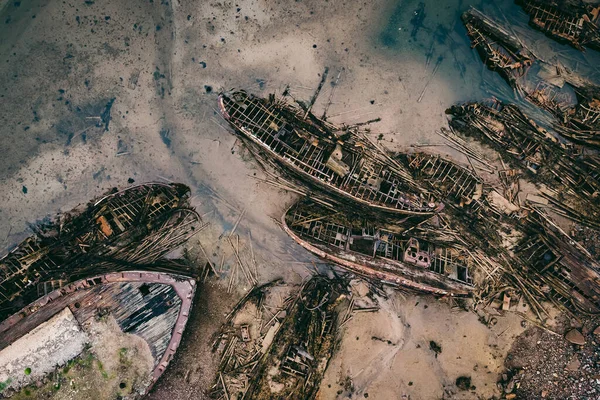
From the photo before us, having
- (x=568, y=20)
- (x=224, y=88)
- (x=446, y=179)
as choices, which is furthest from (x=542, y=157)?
(x=224, y=88)

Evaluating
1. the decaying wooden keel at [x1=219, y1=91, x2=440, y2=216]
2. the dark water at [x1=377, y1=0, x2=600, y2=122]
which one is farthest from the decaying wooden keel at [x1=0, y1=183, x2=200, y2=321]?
the dark water at [x1=377, y1=0, x2=600, y2=122]

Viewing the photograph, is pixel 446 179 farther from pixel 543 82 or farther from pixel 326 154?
pixel 543 82

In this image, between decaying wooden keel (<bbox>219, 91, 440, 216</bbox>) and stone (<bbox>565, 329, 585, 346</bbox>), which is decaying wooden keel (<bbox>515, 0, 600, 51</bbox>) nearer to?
decaying wooden keel (<bbox>219, 91, 440, 216</bbox>)

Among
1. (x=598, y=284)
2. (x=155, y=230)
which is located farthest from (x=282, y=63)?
(x=598, y=284)

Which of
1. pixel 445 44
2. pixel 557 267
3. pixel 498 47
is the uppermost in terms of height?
pixel 498 47

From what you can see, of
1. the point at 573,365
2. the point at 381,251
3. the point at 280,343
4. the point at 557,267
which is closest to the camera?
the point at 381,251

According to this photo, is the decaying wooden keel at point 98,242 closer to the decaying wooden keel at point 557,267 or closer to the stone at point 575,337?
the decaying wooden keel at point 557,267

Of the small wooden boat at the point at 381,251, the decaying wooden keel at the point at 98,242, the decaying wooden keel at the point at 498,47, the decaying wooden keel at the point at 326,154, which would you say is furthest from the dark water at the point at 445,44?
the decaying wooden keel at the point at 98,242
